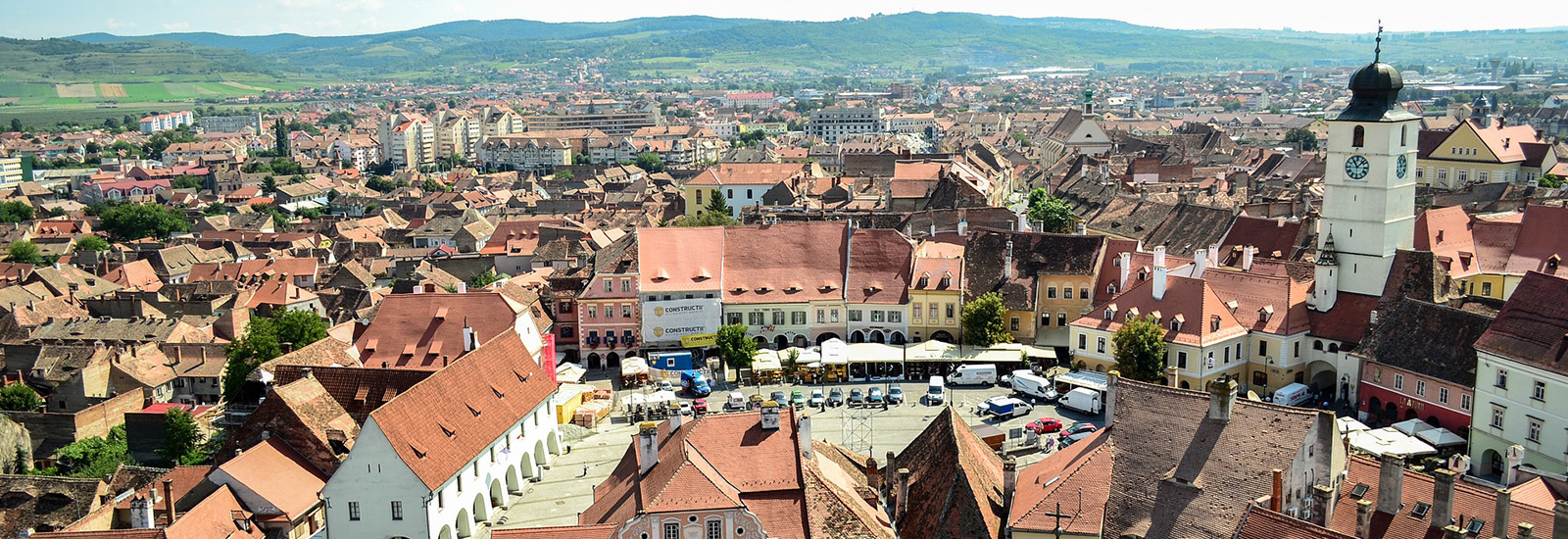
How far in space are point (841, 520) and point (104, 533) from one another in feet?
70.3

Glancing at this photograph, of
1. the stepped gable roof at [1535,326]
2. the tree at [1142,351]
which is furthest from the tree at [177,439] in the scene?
the stepped gable roof at [1535,326]

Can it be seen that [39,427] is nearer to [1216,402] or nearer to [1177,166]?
[1216,402]

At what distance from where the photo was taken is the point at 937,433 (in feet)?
129

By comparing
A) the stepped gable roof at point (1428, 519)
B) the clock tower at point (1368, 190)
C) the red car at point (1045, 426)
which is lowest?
the red car at point (1045, 426)

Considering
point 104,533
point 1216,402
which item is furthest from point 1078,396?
A: point 104,533

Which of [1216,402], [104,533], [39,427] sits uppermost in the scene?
[1216,402]

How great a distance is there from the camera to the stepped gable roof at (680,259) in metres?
68.3

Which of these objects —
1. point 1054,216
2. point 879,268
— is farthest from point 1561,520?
point 1054,216

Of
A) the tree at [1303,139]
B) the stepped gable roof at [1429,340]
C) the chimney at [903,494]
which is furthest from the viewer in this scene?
the tree at [1303,139]

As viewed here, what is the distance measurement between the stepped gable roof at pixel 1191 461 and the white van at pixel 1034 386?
21692 mm

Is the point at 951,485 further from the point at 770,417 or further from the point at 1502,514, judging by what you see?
the point at 1502,514

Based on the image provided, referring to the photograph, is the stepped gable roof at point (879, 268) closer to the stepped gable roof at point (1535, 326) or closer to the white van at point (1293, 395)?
the white van at point (1293, 395)

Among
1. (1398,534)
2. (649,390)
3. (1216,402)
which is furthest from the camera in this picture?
(649,390)

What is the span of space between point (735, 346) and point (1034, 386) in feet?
50.1
